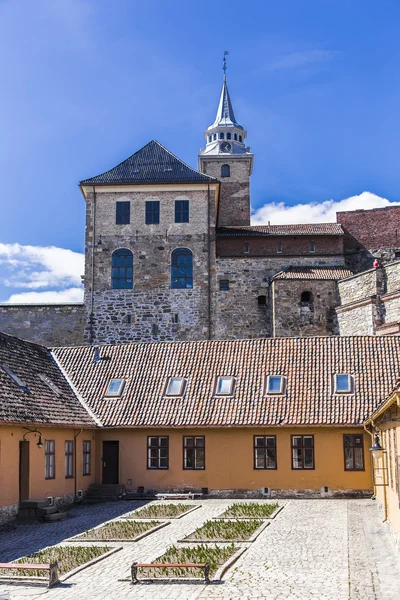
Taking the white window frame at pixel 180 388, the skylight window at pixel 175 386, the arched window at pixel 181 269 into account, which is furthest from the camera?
the arched window at pixel 181 269

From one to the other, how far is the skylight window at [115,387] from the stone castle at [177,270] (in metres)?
15.6

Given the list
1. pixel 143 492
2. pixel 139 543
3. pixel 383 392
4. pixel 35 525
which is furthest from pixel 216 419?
pixel 139 543

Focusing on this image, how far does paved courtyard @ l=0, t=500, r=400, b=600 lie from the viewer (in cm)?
1003

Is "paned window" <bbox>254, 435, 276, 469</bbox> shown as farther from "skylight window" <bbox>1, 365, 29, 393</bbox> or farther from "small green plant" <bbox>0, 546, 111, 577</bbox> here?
"small green plant" <bbox>0, 546, 111, 577</bbox>

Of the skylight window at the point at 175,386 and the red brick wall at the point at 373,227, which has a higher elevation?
the red brick wall at the point at 373,227

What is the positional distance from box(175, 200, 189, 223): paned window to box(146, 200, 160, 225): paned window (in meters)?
Result: 1.04

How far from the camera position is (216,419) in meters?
21.8

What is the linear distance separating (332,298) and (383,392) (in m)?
16.7

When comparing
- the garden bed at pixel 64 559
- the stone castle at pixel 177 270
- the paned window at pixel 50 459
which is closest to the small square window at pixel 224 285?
the stone castle at pixel 177 270

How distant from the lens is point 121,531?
1541 centimetres

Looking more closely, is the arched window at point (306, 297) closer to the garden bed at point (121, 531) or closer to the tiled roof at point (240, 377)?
the tiled roof at point (240, 377)

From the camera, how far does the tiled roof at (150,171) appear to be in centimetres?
4106

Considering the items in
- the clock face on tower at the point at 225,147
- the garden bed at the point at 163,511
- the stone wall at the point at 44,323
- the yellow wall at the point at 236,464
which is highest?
the clock face on tower at the point at 225,147

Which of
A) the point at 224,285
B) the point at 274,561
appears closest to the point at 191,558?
the point at 274,561
